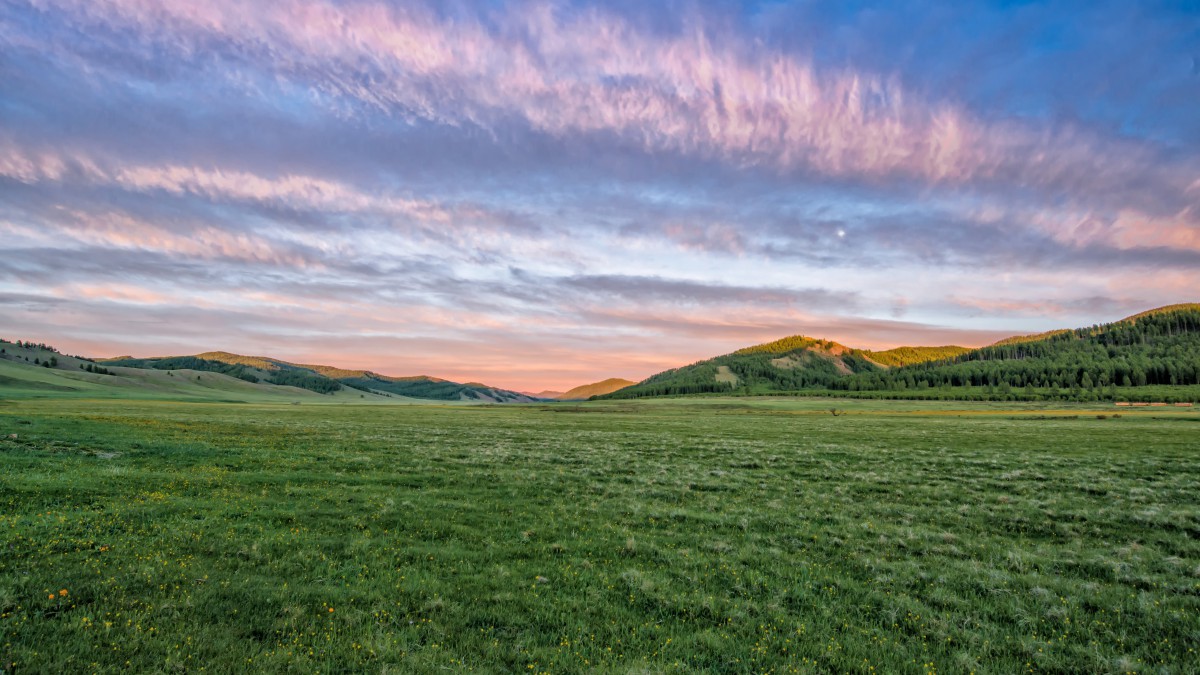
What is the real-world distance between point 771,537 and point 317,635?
12.9 metres

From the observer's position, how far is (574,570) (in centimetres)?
1253

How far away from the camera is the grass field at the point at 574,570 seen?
842 centimetres

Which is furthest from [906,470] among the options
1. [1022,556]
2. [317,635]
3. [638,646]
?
[317,635]

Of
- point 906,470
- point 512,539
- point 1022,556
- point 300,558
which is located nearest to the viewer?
point 300,558

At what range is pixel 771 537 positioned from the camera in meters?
15.9

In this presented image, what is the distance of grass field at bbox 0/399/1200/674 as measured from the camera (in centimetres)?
842

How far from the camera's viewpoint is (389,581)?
11266 millimetres

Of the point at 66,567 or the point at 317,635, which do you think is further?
the point at 66,567

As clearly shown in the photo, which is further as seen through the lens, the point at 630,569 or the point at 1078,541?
the point at 1078,541

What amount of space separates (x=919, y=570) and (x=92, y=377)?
265005 millimetres

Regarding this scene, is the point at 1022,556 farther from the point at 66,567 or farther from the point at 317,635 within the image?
the point at 66,567

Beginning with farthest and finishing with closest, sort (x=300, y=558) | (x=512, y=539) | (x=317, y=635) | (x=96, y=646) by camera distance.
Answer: (x=512, y=539) → (x=300, y=558) → (x=317, y=635) → (x=96, y=646)

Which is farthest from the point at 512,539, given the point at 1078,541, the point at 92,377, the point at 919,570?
the point at 92,377

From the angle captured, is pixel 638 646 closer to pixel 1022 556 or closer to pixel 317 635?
pixel 317 635
